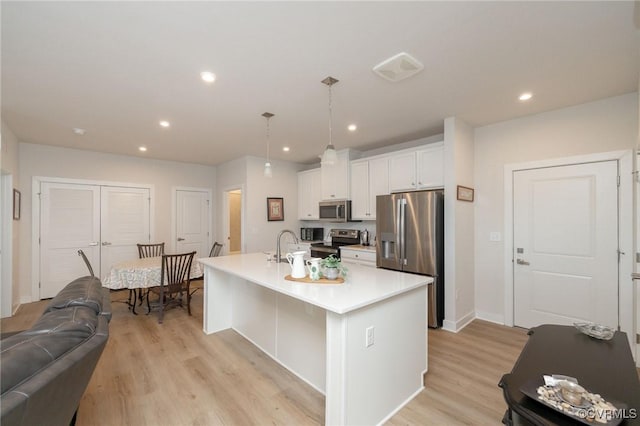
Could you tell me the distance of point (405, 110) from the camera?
10.3 feet

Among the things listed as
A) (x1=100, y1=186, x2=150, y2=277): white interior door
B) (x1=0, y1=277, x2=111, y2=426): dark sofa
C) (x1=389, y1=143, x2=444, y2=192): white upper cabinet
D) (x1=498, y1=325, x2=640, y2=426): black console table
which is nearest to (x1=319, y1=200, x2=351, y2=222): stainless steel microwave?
(x1=389, y1=143, x2=444, y2=192): white upper cabinet

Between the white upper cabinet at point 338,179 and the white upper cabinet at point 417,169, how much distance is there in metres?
0.89

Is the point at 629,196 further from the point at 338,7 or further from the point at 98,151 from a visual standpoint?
the point at 98,151

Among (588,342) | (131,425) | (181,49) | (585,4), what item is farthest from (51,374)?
(585,4)

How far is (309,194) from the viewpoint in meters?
5.67

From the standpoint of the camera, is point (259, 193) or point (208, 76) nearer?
point (208, 76)

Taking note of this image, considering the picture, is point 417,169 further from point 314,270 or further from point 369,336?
point 369,336

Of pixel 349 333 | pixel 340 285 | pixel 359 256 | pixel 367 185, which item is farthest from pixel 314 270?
pixel 367 185

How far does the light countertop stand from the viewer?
1629 mm

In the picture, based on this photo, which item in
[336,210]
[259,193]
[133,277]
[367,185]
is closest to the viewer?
[133,277]

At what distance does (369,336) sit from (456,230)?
220cm

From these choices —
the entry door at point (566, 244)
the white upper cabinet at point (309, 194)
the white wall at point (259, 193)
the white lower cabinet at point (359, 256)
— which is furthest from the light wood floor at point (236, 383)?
the white upper cabinet at point (309, 194)

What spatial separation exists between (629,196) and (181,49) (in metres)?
4.21

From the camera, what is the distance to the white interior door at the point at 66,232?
4562 millimetres
